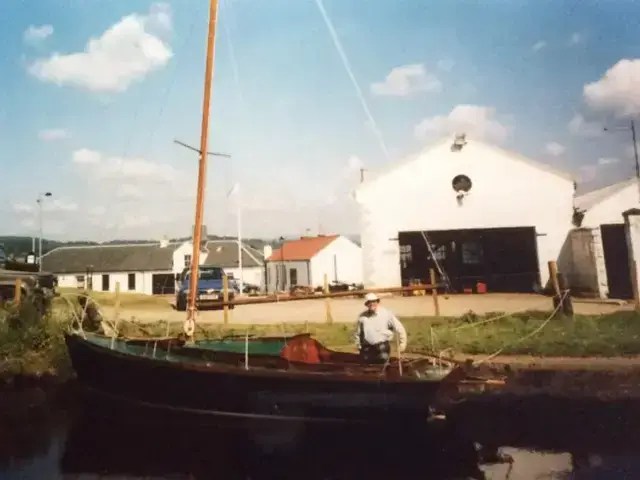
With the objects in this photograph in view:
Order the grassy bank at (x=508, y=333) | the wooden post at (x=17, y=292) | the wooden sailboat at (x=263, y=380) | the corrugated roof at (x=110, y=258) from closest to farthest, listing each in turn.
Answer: the wooden sailboat at (x=263, y=380) < the grassy bank at (x=508, y=333) < the wooden post at (x=17, y=292) < the corrugated roof at (x=110, y=258)

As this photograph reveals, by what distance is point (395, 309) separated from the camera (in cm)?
1400

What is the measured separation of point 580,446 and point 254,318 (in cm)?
905

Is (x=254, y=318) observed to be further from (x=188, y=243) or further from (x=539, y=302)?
(x=188, y=243)

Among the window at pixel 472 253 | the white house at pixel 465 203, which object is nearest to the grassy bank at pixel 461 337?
the white house at pixel 465 203

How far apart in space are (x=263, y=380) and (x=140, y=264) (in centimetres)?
2935

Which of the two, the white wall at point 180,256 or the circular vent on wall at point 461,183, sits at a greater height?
the circular vent on wall at point 461,183

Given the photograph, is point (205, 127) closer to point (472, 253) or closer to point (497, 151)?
point (497, 151)

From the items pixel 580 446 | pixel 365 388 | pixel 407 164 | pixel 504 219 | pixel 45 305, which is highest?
pixel 407 164

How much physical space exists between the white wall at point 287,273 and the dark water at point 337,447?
1988 cm

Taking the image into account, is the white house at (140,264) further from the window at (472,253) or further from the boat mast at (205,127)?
the boat mast at (205,127)

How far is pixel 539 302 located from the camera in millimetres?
14414

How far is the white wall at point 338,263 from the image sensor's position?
2667 centimetres

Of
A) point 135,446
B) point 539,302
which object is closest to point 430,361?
point 135,446

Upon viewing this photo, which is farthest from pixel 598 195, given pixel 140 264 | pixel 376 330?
pixel 140 264
